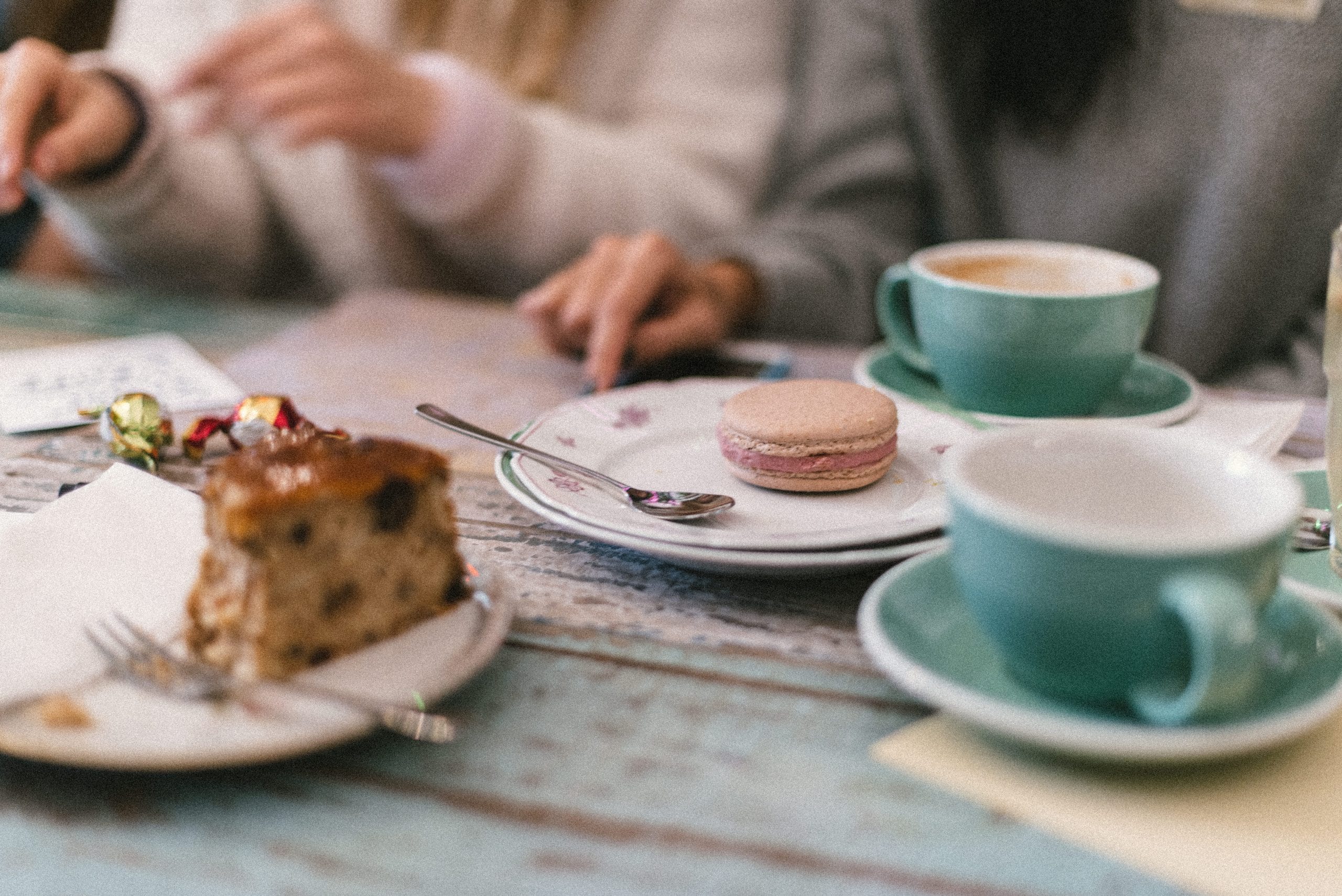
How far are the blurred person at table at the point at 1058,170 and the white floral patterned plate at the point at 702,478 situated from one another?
0.22 meters

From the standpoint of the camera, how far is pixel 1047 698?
0.42 m

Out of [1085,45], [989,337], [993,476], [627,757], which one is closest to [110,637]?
[627,757]

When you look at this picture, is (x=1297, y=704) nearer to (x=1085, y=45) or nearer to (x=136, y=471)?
(x=136, y=471)

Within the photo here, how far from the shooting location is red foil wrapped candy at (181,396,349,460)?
712 mm

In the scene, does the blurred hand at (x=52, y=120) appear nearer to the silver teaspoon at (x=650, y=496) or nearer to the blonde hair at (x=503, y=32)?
the blonde hair at (x=503, y=32)

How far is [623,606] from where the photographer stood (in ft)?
1.76

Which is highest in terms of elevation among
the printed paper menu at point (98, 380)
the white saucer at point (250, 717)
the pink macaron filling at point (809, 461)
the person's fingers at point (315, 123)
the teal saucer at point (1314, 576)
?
the person's fingers at point (315, 123)

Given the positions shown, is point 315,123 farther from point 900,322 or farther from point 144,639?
point 144,639

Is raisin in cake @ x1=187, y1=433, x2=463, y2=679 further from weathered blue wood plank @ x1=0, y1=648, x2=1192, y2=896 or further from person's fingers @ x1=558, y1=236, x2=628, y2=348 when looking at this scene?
person's fingers @ x1=558, y1=236, x2=628, y2=348

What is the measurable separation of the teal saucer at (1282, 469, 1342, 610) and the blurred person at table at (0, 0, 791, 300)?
3.10 ft

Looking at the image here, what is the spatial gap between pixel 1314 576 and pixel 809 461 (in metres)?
0.25

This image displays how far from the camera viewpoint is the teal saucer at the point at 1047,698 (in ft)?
1.22

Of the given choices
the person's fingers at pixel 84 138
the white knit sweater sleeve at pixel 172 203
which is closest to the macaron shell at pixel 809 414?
the person's fingers at pixel 84 138

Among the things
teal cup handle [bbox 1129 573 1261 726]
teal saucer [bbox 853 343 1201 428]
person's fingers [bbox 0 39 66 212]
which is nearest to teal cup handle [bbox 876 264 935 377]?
teal saucer [bbox 853 343 1201 428]
